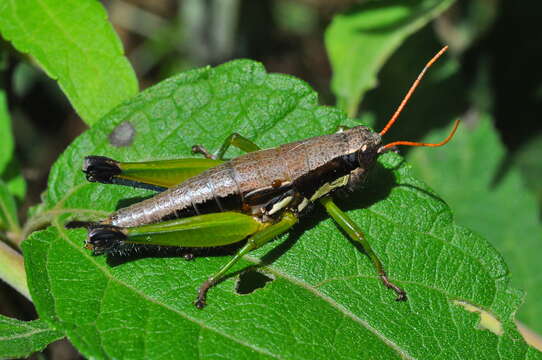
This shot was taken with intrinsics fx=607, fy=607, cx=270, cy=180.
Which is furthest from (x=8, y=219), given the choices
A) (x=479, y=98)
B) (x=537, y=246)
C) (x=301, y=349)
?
(x=479, y=98)

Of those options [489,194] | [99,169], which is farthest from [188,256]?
[489,194]

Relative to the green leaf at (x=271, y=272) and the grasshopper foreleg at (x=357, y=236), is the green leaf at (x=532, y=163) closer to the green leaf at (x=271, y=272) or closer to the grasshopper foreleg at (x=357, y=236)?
the green leaf at (x=271, y=272)

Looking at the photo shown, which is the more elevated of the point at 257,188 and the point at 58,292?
the point at 257,188

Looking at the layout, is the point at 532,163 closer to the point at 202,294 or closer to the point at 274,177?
the point at 274,177

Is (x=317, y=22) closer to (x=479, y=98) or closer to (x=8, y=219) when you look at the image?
(x=479, y=98)

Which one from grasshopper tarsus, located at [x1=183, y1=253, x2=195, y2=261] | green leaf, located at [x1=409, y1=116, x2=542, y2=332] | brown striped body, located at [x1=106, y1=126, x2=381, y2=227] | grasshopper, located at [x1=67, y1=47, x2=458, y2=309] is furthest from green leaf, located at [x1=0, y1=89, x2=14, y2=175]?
green leaf, located at [x1=409, y1=116, x2=542, y2=332]

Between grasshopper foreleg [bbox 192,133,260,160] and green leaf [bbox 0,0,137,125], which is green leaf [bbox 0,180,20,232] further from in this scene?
grasshopper foreleg [bbox 192,133,260,160]
